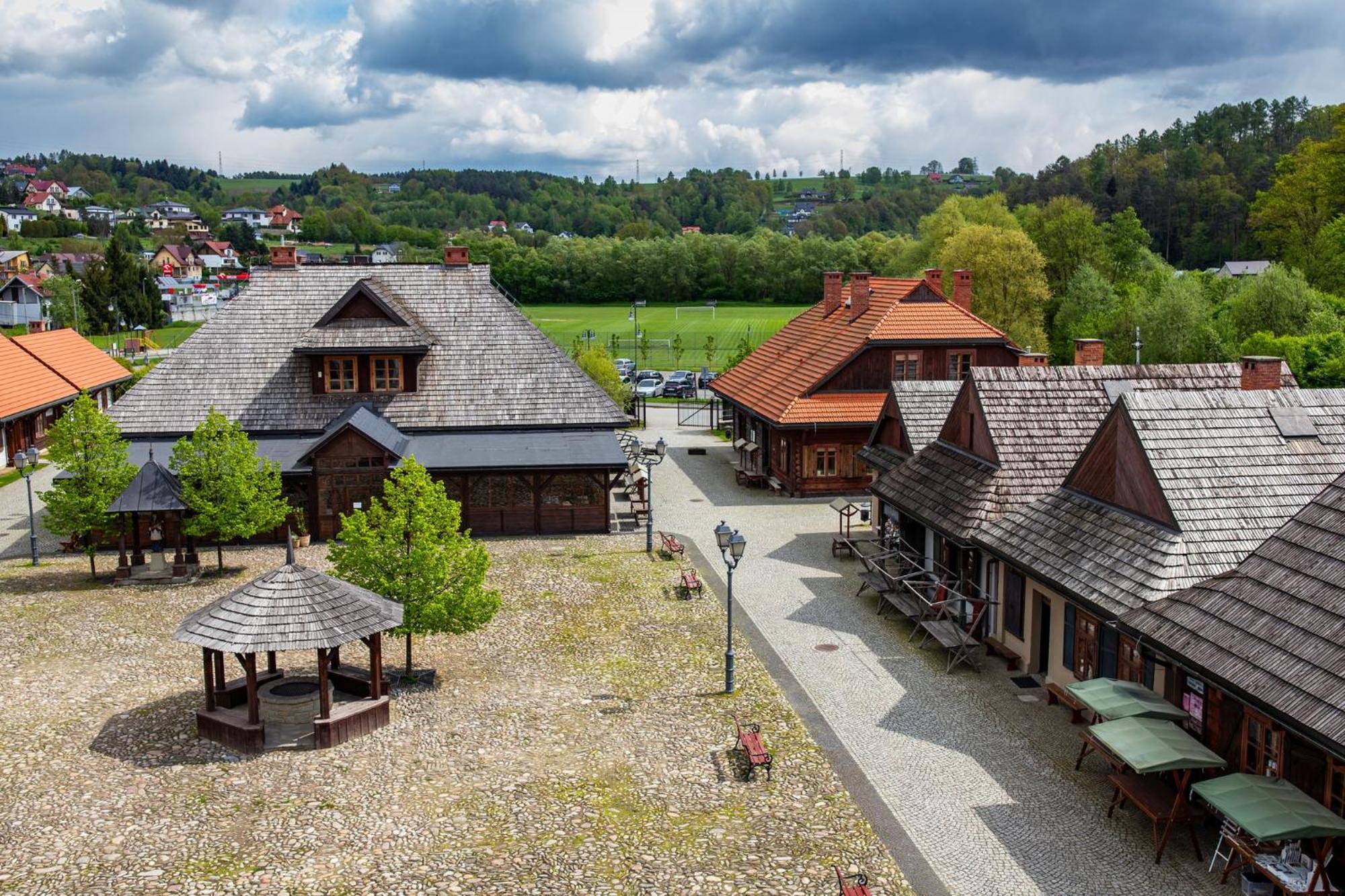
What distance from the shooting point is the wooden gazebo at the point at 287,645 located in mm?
17906

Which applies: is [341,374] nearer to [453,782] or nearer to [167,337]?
[453,782]

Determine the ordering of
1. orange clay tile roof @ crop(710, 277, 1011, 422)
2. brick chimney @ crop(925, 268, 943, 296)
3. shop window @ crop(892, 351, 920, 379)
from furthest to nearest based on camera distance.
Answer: brick chimney @ crop(925, 268, 943, 296) < shop window @ crop(892, 351, 920, 379) < orange clay tile roof @ crop(710, 277, 1011, 422)

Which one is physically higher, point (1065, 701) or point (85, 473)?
point (85, 473)

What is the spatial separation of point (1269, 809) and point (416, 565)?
13.8m

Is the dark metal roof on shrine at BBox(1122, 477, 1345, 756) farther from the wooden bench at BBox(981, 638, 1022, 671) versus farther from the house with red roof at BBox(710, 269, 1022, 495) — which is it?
the house with red roof at BBox(710, 269, 1022, 495)

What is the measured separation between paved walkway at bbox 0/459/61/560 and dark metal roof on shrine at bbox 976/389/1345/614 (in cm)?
2608

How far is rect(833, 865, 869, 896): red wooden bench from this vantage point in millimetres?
13242

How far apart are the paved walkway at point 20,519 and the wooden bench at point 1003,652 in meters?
25.0

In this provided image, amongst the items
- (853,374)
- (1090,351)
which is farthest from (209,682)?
(853,374)

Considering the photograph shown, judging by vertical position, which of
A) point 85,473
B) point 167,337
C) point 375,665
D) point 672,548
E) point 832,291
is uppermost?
point 832,291

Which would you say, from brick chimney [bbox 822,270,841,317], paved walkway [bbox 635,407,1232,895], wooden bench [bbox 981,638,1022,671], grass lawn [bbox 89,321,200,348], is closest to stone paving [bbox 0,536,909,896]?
paved walkway [bbox 635,407,1232,895]

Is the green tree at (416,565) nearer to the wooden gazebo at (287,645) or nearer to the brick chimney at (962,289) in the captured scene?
the wooden gazebo at (287,645)

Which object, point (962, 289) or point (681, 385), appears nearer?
point (962, 289)

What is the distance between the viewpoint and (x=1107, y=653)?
18766 millimetres
